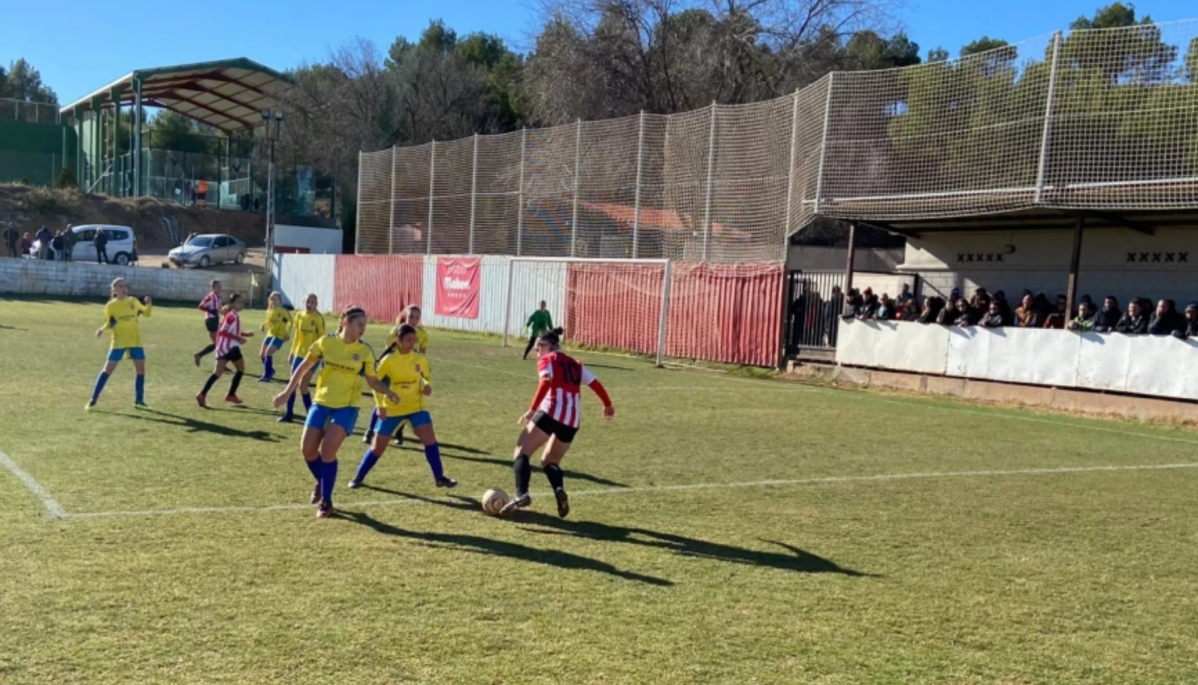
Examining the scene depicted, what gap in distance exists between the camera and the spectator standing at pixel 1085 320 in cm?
1781

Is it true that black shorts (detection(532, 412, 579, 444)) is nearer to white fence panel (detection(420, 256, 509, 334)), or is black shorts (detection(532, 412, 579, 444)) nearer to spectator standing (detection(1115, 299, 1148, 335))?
spectator standing (detection(1115, 299, 1148, 335))

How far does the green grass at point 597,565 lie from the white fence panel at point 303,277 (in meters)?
28.8

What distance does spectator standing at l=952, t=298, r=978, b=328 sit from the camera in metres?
19.7

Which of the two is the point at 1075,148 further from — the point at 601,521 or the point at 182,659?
the point at 182,659

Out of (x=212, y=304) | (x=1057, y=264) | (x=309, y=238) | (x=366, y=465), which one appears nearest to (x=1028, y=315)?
(x=1057, y=264)

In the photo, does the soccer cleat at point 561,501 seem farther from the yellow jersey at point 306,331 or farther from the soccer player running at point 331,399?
the yellow jersey at point 306,331

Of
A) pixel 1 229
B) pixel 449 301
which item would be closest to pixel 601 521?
pixel 449 301

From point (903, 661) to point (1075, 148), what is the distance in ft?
50.4

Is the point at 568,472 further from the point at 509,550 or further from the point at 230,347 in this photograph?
the point at 230,347

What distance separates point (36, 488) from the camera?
8234 millimetres

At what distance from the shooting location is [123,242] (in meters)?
45.7

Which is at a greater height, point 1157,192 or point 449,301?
point 1157,192

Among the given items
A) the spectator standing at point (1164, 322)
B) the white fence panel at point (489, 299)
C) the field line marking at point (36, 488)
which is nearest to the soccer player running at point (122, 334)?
the field line marking at point (36, 488)

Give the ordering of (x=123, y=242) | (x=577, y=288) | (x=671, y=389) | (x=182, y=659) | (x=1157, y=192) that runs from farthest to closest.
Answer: (x=123, y=242) < (x=577, y=288) < (x=671, y=389) < (x=1157, y=192) < (x=182, y=659)
